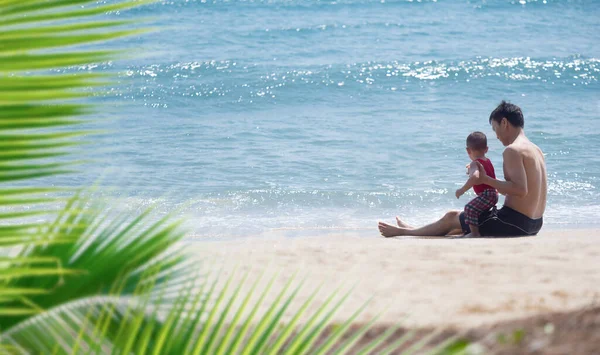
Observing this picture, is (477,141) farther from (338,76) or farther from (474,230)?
(338,76)

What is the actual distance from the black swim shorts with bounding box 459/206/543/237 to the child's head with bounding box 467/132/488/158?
0.54m

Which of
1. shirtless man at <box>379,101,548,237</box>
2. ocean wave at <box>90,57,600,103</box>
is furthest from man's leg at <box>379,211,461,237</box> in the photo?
ocean wave at <box>90,57,600,103</box>

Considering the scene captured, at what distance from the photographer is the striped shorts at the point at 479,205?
6.35m

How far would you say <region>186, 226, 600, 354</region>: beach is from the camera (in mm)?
3947

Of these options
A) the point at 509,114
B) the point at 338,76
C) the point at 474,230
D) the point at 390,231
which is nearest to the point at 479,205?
the point at 474,230

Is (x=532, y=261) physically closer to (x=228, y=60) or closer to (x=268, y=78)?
(x=268, y=78)

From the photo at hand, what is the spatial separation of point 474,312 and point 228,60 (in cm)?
1742

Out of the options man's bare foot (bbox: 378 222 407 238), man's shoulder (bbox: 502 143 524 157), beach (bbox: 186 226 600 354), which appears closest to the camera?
beach (bbox: 186 226 600 354)

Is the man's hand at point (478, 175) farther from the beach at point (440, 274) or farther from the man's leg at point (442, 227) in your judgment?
the man's leg at point (442, 227)

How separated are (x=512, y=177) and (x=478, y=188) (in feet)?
1.43

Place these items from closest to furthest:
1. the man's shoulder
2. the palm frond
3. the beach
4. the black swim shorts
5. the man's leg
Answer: the palm frond < the beach < the man's shoulder < the black swim shorts < the man's leg

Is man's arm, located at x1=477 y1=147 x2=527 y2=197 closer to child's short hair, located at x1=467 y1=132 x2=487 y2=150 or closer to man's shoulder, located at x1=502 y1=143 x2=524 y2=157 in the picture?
man's shoulder, located at x1=502 y1=143 x2=524 y2=157

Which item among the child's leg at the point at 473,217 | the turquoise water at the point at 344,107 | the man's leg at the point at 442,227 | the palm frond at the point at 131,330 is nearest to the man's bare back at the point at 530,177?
the child's leg at the point at 473,217

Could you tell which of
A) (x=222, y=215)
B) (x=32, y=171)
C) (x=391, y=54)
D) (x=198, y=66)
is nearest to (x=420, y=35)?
(x=391, y=54)
